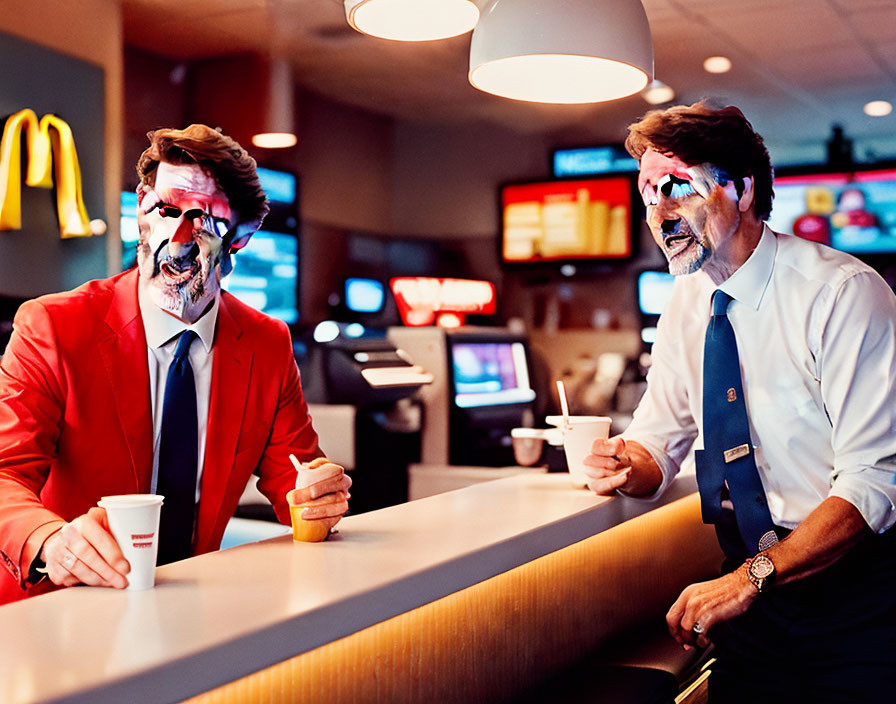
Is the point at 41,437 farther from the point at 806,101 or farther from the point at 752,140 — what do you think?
the point at 806,101

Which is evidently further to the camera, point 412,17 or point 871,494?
point 412,17

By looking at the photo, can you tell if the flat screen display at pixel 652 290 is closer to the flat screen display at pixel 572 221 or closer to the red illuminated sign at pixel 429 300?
the flat screen display at pixel 572 221

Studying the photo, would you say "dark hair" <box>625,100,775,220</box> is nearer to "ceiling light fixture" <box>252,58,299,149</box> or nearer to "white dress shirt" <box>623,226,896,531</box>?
"white dress shirt" <box>623,226,896,531</box>

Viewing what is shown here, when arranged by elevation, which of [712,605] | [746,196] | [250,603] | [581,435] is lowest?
[712,605]

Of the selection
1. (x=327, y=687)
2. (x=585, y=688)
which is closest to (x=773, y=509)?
(x=585, y=688)

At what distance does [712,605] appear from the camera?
1616 millimetres

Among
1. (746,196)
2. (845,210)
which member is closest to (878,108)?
(845,210)

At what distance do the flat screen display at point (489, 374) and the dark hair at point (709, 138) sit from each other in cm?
296

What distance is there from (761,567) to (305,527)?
788 millimetres

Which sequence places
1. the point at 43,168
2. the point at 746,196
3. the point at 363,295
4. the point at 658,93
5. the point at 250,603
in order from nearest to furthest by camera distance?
the point at 250,603 → the point at 746,196 → the point at 43,168 → the point at 363,295 → the point at 658,93

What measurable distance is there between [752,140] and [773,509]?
0.76 meters

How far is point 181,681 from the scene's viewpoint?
990 mm

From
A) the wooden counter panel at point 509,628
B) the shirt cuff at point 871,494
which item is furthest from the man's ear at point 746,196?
the wooden counter panel at point 509,628

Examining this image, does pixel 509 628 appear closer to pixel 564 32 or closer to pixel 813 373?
pixel 813 373
